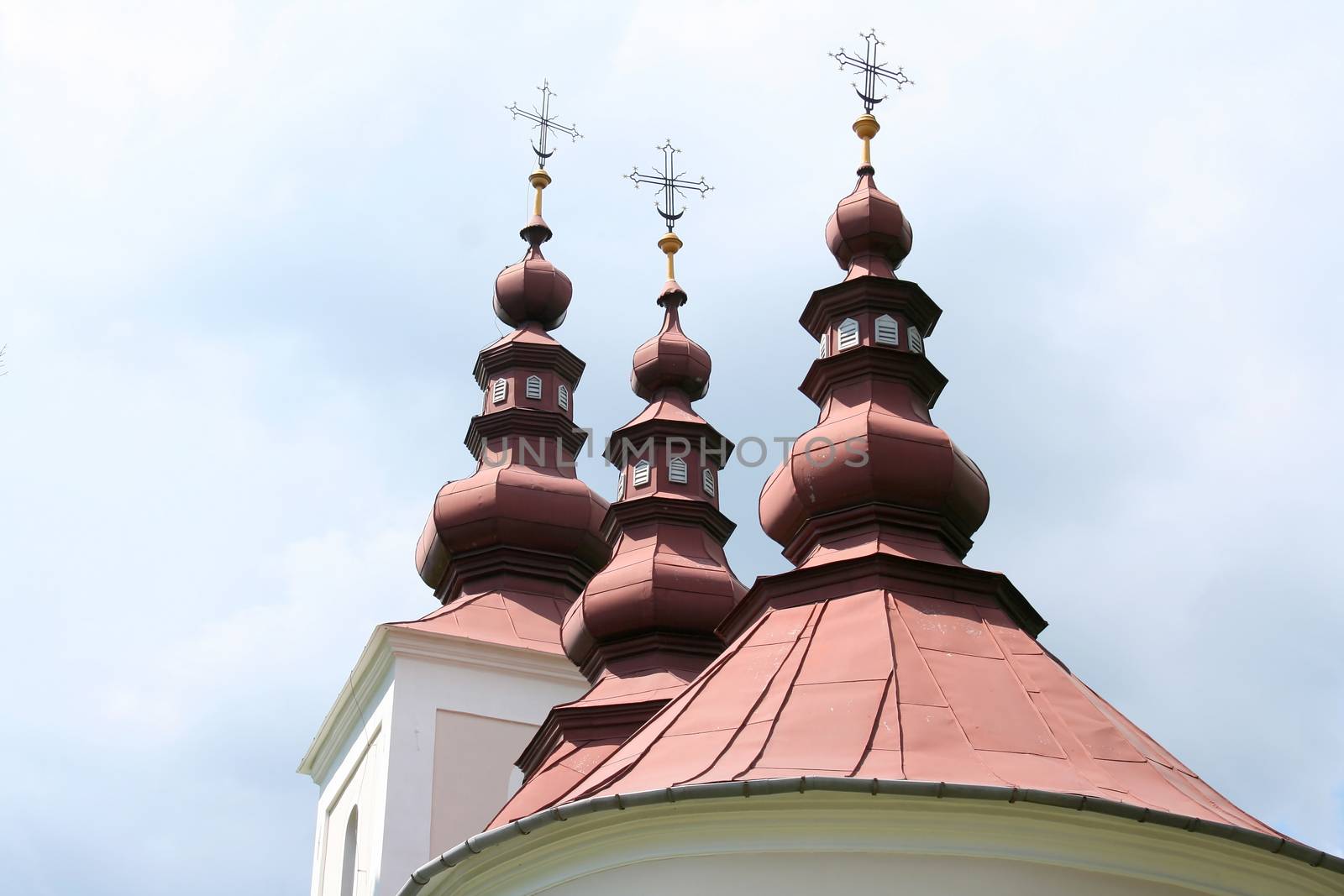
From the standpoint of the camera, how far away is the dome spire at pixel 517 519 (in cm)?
2345

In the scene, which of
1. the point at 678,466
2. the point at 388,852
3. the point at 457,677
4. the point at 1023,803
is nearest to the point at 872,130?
the point at 678,466

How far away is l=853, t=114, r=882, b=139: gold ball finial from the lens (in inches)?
836

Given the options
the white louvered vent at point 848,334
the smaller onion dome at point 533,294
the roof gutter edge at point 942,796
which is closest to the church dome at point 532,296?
the smaller onion dome at point 533,294

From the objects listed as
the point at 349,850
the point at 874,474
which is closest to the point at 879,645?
the point at 874,474

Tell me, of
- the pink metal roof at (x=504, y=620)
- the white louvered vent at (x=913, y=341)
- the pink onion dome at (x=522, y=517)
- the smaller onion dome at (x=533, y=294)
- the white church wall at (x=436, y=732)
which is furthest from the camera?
the smaller onion dome at (x=533, y=294)

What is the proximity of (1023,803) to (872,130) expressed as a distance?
31.8ft

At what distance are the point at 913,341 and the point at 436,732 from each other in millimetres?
6518

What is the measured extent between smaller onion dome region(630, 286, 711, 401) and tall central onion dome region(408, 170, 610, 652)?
1.95 metres

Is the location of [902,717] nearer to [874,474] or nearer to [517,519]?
[874,474]

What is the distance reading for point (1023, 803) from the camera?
1310 centimetres

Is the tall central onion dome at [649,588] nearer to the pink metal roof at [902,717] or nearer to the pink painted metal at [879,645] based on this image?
the pink painted metal at [879,645]

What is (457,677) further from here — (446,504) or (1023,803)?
(1023,803)

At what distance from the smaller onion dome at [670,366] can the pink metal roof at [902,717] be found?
657 cm

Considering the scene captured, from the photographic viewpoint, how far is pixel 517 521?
24047mm
